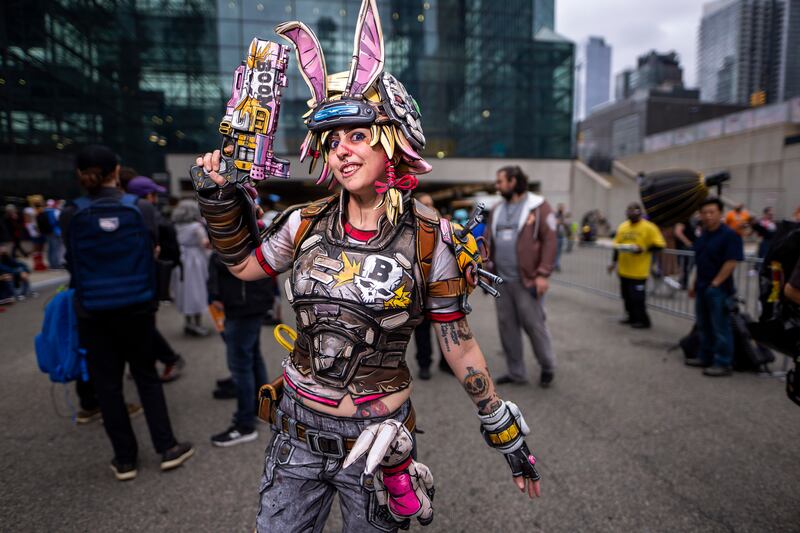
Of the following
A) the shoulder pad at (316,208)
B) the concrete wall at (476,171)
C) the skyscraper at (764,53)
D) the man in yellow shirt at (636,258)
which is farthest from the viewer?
the skyscraper at (764,53)

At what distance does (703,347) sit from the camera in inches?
203

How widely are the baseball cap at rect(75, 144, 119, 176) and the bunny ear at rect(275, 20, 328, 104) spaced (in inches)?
73.4

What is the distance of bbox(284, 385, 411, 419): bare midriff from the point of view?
1521mm

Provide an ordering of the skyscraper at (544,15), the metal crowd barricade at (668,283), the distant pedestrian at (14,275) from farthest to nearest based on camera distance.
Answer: the skyscraper at (544,15)
the distant pedestrian at (14,275)
the metal crowd barricade at (668,283)

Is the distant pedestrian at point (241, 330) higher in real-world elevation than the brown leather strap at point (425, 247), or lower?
lower

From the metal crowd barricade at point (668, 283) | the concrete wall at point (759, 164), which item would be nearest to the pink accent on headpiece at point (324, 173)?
the metal crowd barricade at point (668, 283)

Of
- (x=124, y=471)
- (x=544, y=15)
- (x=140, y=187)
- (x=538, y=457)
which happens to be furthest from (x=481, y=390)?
(x=544, y=15)

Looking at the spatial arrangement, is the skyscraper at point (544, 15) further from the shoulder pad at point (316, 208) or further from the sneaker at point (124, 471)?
the sneaker at point (124, 471)

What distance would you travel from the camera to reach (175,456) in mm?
3117

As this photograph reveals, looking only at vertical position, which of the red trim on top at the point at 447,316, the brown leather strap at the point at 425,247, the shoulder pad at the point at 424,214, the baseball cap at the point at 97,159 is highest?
the baseball cap at the point at 97,159

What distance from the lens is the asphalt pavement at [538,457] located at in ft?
8.56

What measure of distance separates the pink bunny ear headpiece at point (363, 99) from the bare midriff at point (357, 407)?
0.81 m

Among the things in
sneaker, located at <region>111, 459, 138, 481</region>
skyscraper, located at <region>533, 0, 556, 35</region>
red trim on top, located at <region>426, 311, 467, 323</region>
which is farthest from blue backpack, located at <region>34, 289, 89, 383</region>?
skyscraper, located at <region>533, 0, 556, 35</region>

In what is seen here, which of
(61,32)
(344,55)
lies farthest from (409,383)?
(344,55)
